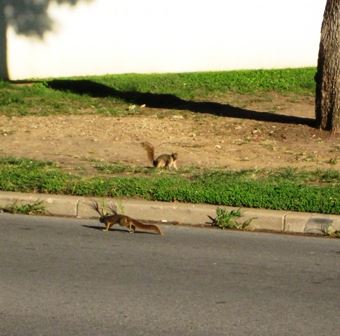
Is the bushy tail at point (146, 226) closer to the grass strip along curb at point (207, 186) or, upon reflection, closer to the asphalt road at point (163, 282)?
the asphalt road at point (163, 282)

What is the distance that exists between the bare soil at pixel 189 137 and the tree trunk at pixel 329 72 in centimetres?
23

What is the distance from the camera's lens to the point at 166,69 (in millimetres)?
20047

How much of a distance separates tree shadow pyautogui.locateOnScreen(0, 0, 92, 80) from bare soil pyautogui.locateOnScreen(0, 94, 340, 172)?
4.22 meters

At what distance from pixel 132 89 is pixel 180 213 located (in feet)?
26.0

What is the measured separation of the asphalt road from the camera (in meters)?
6.38

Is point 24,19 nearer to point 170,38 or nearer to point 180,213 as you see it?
point 170,38

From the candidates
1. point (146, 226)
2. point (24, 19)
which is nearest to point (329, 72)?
point (146, 226)

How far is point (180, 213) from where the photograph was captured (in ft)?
31.7

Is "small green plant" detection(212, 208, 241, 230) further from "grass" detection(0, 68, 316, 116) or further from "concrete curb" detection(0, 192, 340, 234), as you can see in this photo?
"grass" detection(0, 68, 316, 116)

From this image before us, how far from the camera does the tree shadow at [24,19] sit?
745 inches

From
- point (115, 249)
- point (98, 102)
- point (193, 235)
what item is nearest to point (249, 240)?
point (193, 235)

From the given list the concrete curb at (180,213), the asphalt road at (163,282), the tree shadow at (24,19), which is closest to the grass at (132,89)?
the tree shadow at (24,19)

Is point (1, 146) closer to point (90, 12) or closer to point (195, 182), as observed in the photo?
point (195, 182)

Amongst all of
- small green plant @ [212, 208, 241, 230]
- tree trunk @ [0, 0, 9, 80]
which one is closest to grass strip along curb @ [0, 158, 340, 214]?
small green plant @ [212, 208, 241, 230]
